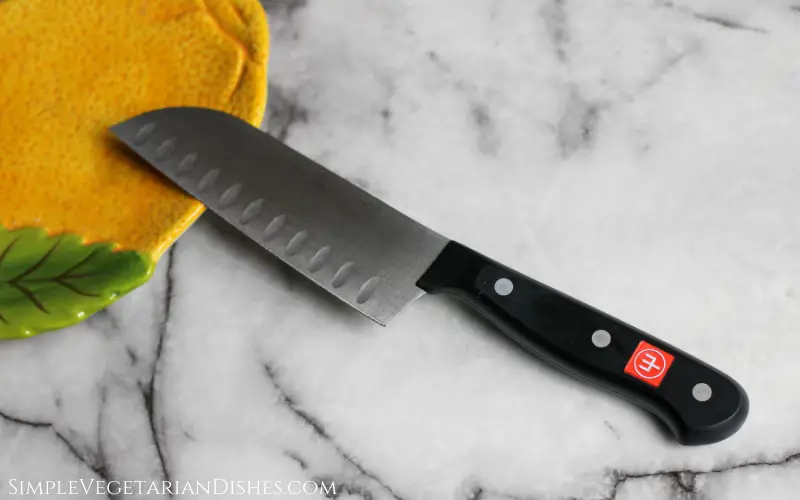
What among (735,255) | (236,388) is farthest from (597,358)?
(236,388)

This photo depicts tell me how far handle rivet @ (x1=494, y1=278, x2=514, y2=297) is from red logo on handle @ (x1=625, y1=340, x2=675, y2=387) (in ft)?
0.37

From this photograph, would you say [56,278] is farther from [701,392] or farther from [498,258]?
[701,392]

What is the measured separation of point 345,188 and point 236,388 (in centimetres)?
20

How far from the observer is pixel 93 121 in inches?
30.6

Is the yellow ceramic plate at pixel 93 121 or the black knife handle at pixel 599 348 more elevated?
the yellow ceramic plate at pixel 93 121

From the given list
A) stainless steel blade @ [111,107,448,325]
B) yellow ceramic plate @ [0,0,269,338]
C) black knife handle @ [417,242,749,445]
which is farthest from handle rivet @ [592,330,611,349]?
yellow ceramic plate @ [0,0,269,338]

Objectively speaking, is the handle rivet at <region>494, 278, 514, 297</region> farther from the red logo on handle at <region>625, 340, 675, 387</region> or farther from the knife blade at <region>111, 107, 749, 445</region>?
the red logo on handle at <region>625, 340, 675, 387</region>

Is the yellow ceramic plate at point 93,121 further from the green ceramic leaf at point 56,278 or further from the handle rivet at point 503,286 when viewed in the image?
the handle rivet at point 503,286

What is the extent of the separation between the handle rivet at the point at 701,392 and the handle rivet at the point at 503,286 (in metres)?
0.16

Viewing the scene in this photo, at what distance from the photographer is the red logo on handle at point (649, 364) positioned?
0.63 m

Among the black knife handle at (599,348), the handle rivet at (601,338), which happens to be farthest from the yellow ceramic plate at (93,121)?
the handle rivet at (601,338)

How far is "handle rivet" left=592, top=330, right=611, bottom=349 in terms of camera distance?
647mm

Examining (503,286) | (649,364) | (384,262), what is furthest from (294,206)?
(649,364)

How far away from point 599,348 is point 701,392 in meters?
0.08
